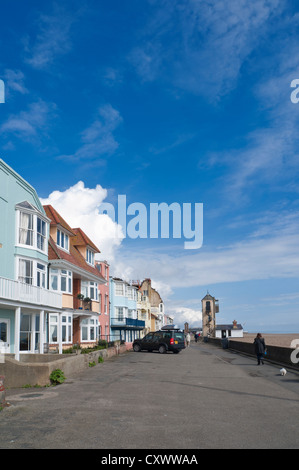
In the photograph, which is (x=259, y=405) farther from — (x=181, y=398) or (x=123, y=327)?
(x=123, y=327)

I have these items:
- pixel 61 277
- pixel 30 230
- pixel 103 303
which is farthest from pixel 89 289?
pixel 30 230

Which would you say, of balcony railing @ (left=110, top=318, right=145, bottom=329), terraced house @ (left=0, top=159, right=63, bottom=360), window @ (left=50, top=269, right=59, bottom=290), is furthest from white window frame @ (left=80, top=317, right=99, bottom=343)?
balcony railing @ (left=110, top=318, right=145, bottom=329)

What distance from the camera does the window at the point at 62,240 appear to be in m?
29.8

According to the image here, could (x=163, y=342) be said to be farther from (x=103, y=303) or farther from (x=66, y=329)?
(x=103, y=303)

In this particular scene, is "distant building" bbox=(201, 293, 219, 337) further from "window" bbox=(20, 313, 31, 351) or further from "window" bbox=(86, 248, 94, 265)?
"window" bbox=(20, 313, 31, 351)

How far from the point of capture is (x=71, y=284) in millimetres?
29000

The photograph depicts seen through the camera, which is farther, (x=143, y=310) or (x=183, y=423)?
(x=143, y=310)

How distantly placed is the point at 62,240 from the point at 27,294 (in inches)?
445

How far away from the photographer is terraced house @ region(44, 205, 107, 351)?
2698cm

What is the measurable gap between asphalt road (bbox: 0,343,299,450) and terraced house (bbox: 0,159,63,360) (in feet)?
17.8

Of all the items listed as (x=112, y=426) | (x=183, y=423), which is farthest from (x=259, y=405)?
(x=112, y=426)

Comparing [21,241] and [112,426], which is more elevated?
[21,241]

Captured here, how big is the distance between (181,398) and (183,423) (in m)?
3.37

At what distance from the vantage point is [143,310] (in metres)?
71.2
